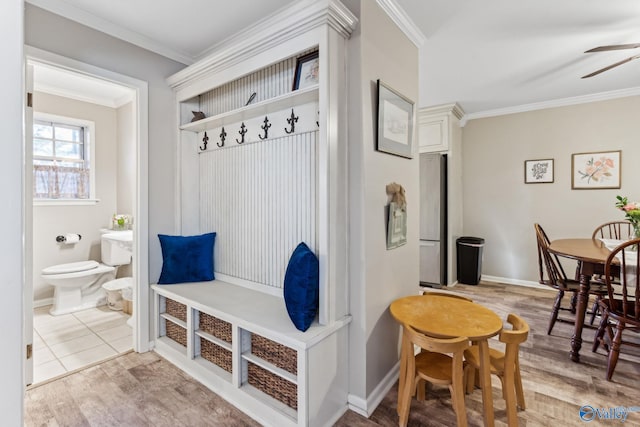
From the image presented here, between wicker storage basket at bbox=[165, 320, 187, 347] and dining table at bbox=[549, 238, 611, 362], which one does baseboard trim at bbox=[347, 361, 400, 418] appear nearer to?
wicker storage basket at bbox=[165, 320, 187, 347]

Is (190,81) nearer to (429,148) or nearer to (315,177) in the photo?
(315,177)

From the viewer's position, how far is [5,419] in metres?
0.45

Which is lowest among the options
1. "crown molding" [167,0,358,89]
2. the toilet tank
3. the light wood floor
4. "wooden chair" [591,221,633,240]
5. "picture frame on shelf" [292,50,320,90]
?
the light wood floor

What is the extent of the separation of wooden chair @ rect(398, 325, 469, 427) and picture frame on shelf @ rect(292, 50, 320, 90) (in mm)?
1547

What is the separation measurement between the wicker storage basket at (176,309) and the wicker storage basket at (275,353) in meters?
Answer: 0.72

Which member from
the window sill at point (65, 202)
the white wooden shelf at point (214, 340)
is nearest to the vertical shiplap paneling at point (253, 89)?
the white wooden shelf at point (214, 340)

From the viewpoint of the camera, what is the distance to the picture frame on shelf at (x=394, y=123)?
1.86 metres

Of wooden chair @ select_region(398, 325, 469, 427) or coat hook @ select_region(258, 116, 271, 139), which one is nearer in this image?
wooden chair @ select_region(398, 325, 469, 427)

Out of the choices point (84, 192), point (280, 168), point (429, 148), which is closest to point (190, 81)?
point (280, 168)

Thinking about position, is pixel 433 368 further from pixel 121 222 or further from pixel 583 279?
pixel 121 222

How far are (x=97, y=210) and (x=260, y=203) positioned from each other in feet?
9.52

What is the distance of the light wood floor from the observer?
1.70 m

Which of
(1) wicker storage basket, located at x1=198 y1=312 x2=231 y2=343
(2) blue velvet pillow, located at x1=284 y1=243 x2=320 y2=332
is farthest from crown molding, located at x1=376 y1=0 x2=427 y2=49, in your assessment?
(1) wicker storage basket, located at x1=198 y1=312 x2=231 y2=343

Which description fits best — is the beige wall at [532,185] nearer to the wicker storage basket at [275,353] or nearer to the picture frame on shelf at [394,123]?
the picture frame on shelf at [394,123]
